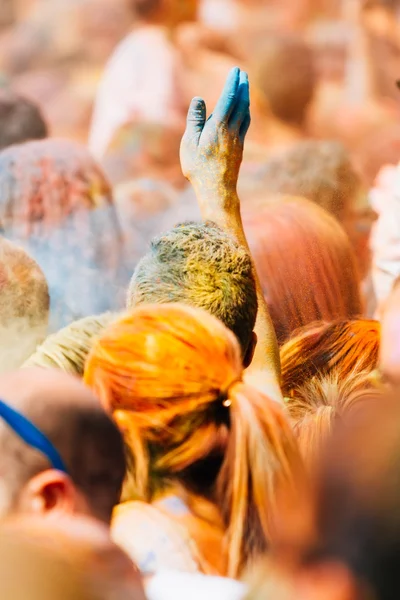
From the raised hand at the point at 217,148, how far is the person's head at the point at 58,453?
609 millimetres

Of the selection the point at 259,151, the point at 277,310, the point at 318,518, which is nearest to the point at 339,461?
the point at 318,518

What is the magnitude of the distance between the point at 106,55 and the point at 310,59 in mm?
983

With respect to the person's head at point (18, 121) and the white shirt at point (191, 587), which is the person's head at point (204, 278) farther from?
the person's head at point (18, 121)

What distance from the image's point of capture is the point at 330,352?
1.37 m

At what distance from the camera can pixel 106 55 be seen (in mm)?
4566

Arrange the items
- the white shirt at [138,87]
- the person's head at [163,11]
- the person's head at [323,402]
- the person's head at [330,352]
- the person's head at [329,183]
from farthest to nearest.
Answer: the person's head at [163,11] < the white shirt at [138,87] < the person's head at [329,183] < the person's head at [330,352] < the person's head at [323,402]

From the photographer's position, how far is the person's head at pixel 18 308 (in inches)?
61.4

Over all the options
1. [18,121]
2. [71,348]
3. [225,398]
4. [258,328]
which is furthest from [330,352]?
[18,121]

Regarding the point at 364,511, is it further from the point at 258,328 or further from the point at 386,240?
the point at 386,240

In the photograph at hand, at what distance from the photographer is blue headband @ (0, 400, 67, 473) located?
760mm

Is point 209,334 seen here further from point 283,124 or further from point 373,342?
point 283,124

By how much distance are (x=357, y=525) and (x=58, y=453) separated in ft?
0.86

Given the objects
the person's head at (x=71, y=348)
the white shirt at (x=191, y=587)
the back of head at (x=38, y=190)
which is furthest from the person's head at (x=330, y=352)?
the back of head at (x=38, y=190)

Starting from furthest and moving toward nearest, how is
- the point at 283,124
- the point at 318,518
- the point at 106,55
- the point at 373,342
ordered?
the point at 106,55
the point at 283,124
the point at 373,342
the point at 318,518
